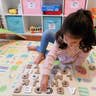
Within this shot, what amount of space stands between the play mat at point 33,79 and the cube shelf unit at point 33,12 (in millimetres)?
698

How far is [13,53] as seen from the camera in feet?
3.83

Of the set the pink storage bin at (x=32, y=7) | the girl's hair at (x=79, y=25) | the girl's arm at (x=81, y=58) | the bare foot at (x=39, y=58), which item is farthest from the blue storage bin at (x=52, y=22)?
the girl's hair at (x=79, y=25)

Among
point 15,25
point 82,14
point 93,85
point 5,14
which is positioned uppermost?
point 82,14

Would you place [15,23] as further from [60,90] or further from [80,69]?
[60,90]

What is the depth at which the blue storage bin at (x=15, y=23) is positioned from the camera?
1774 mm

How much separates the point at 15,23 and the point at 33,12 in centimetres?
26

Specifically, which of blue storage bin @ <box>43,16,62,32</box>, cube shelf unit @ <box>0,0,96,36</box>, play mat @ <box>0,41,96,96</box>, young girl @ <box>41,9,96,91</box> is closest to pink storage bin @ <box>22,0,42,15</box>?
cube shelf unit @ <box>0,0,96,36</box>

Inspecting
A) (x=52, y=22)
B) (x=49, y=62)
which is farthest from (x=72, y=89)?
(x=52, y=22)

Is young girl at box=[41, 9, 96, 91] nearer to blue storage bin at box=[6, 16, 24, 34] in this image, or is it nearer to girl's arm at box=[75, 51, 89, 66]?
girl's arm at box=[75, 51, 89, 66]

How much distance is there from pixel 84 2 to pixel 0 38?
0.94 m

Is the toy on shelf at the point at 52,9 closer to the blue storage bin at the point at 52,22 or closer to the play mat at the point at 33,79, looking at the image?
the blue storage bin at the point at 52,22

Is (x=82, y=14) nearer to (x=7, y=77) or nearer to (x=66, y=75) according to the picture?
(x=66, y=75)

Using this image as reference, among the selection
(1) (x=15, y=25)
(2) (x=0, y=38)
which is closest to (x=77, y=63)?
(2) (x=0, y=38)

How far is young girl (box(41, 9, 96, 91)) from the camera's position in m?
0.70
